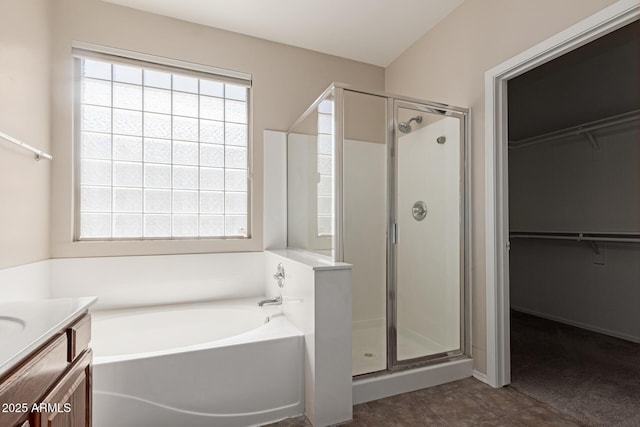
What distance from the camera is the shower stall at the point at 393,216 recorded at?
6.78ft

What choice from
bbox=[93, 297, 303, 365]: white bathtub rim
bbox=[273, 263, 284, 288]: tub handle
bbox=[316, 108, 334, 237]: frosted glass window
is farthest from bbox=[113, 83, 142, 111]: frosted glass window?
bbox=[273, 263, 284, 288]: tub handle

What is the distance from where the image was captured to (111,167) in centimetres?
241

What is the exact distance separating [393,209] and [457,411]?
1202 mm

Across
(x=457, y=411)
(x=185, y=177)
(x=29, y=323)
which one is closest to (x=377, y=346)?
(x=457, y=411)

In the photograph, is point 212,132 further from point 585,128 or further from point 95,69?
point 585,128

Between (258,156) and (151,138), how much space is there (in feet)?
2.67

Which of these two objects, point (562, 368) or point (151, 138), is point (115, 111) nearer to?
point (151, 138)

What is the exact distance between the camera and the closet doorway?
241 centimetres

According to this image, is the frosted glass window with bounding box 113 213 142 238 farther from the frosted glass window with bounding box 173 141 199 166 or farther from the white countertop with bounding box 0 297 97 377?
the white countertop with bounding box 0 297 97 377

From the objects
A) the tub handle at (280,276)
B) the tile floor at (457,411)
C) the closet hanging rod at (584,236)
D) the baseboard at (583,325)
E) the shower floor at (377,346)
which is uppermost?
the closet hanging rod at (584,236)

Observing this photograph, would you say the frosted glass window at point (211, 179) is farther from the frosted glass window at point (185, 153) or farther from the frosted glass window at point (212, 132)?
the frosted glass window at point (212, 132)

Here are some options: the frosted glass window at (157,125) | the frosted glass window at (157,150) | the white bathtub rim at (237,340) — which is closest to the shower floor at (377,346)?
the white bathtub rim at (237,340)

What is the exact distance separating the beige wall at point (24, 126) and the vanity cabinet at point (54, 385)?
900mm

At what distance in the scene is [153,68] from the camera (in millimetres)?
2484
